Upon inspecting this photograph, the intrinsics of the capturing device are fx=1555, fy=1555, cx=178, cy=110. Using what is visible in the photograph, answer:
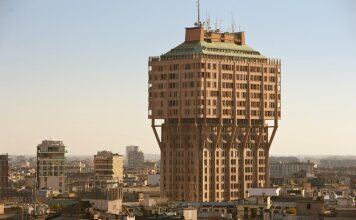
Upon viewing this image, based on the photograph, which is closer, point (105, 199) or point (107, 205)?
point (107, 205)

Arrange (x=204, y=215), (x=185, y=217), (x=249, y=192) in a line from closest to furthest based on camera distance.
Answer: (x=185, y=217)
(x=204, y=215)
(x=249, y=192)

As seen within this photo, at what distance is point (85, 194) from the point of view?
171 metres

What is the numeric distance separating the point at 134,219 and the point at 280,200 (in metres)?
43.2

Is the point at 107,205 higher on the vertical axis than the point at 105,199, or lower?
lower

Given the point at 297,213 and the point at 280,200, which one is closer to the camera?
the point at 297,213

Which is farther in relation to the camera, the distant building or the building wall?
the distant building

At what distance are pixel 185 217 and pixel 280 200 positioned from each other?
31.5 metres

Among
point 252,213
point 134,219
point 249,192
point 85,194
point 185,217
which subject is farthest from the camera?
point 249,192

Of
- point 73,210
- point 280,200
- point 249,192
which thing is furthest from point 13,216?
point 249,192

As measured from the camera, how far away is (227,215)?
152m

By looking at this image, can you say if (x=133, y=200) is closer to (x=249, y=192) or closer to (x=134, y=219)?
(x=249, y=192)

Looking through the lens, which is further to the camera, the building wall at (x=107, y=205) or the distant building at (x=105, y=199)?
the distant building at (x=105, y=199)

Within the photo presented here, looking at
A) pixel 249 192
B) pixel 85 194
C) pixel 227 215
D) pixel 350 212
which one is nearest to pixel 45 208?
pixel 85 194

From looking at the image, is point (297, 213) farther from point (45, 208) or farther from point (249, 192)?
point (249, 192)
